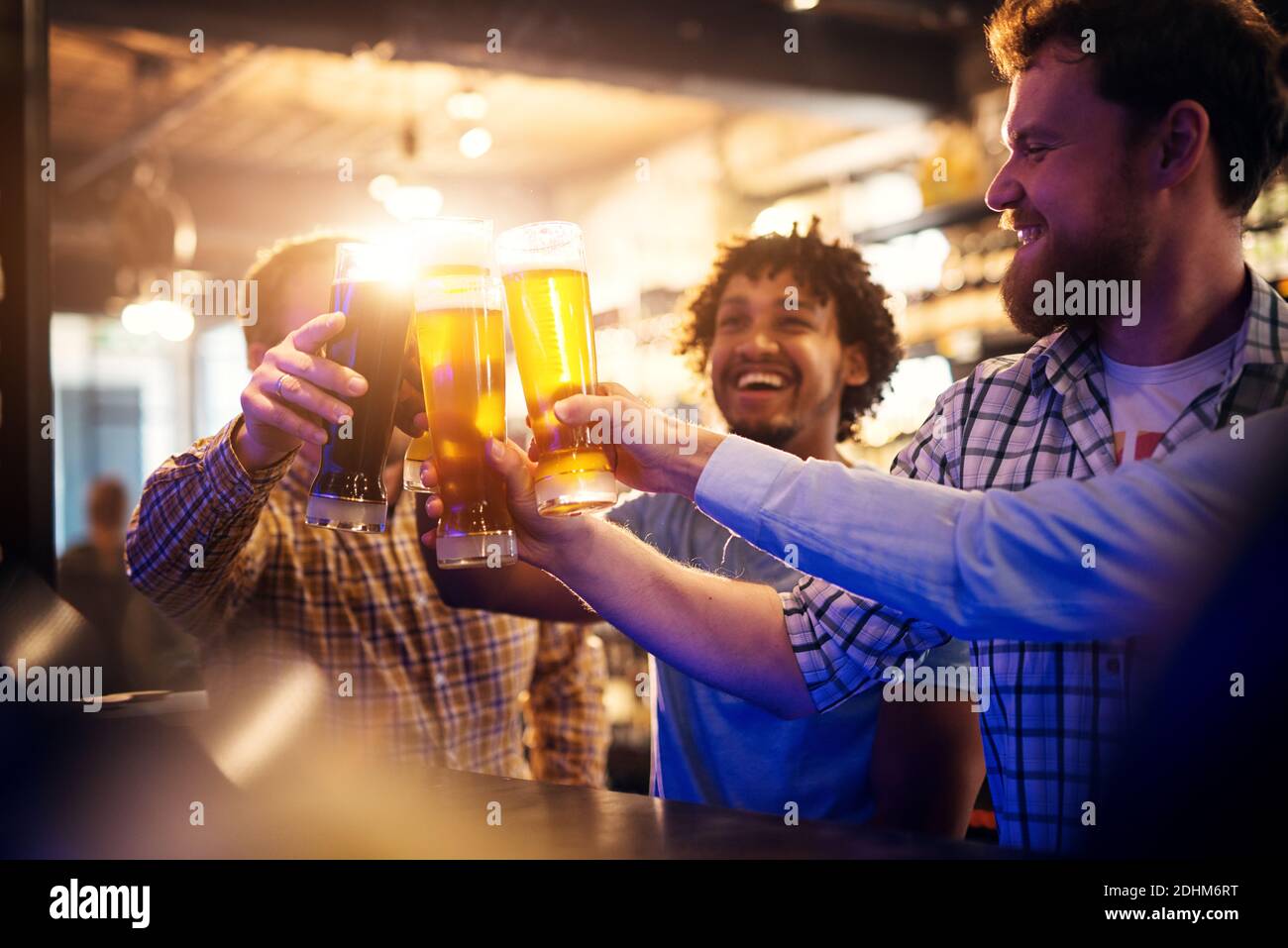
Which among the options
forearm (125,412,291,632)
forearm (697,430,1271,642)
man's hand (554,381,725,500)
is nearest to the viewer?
forearm (697,430,1271,642)

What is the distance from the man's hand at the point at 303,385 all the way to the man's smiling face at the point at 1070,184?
2.89 feet

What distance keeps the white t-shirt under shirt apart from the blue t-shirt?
0.45 metres

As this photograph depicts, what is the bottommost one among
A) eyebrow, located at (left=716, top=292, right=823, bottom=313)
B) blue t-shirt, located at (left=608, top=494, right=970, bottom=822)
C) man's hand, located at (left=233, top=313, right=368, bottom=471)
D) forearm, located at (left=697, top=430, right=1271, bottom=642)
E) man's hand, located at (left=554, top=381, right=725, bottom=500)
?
blue t-shirt, located at (left=608, top=494, right=970, bottom=822)

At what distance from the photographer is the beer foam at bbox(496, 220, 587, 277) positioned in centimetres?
119

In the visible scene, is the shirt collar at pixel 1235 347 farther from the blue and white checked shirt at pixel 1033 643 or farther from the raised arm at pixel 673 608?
the raised arm at pixel 673 608

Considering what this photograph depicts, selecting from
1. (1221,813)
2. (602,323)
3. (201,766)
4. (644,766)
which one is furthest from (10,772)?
(602,323)

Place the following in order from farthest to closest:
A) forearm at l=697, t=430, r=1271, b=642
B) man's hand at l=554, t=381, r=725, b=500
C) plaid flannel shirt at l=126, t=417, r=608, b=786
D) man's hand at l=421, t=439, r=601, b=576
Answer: plaid flannel shirt at l=126, t=417, r=608, b=786 → man's hand at l=421, t=439, r=601, b=576 → man's hand at l=554, t=381, r=725, b=500 → forearm at l=697, t=430, r=1271, b=642

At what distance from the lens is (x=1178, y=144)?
1438 mm

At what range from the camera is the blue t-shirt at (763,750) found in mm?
1677

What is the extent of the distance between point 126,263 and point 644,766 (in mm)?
4245

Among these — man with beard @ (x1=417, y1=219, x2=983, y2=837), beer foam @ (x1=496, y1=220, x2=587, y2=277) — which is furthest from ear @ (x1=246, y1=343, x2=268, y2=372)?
beer foam @ (x1=496, y1=220, x2=587, y2=277)

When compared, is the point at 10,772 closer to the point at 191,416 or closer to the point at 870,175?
the point at 870,175

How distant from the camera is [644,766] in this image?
4102 mm

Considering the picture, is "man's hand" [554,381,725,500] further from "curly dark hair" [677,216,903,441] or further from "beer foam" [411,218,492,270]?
"curly dark hair" [677,216,903,441]
